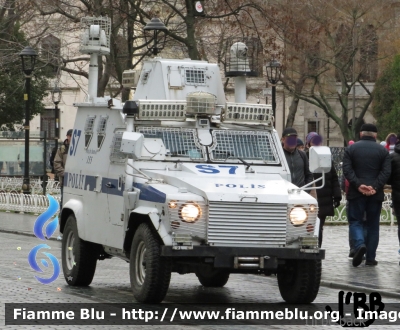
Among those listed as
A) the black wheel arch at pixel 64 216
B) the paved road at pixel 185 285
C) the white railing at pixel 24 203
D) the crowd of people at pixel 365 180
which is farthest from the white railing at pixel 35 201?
the black wheel arch at pixel 64 216

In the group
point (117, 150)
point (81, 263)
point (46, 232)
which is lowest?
point (81, 263)

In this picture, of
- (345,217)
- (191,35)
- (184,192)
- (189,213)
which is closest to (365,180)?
(184,192)

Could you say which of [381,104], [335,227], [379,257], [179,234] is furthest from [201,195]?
[381,104]

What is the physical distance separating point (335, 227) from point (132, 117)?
1444cm

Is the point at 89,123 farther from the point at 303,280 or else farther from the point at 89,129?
the point at 303,280

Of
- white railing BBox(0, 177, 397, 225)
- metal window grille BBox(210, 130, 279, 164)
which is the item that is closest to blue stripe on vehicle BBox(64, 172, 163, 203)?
metal window grille BBox(210, 130, 279, 164)

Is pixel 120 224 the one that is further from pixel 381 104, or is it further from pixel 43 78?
pixel 381 104

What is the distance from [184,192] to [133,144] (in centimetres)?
79

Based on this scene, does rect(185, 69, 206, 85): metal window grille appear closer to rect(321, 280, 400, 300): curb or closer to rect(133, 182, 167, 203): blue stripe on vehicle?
rect(133, 182, 167, 203): blue stripe on vehicle

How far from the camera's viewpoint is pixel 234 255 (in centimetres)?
1204

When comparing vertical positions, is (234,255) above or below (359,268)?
above

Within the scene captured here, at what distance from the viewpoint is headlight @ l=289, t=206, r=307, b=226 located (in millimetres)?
12445

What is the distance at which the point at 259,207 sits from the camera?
12.3 m

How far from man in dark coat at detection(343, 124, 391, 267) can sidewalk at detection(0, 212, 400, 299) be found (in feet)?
1.26
